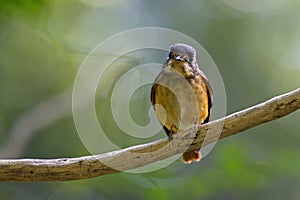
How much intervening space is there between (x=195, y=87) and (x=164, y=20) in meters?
1.75

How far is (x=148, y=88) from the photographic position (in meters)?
3.14

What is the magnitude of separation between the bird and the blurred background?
1.97 ft

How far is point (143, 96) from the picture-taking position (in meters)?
3.35

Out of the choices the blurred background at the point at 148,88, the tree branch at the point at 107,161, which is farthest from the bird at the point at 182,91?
the blurred background at the point at 148,88

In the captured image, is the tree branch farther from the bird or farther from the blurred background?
the blurred background

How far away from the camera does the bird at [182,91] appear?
2.45 metres

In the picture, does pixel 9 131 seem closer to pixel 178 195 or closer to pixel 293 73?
pixel 178 195

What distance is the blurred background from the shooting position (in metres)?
3.20

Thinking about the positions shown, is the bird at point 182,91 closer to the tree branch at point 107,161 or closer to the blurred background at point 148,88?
the tree branch at point 107,161

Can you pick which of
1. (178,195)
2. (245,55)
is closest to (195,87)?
(178,195)

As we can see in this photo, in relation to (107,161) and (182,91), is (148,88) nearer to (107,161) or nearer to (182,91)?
(182,91)

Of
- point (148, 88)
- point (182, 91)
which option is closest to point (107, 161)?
point (182, 91)

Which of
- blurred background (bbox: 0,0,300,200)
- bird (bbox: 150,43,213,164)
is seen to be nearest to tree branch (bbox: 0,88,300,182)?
bird (bbox: 150,43,213,164)

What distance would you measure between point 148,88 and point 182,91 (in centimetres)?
70
